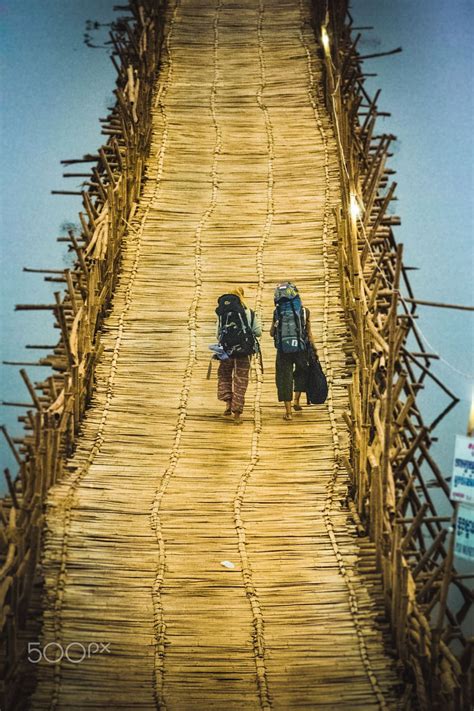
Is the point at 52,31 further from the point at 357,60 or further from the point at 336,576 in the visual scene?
the point at 336,576

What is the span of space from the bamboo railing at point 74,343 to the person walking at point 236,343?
54cm

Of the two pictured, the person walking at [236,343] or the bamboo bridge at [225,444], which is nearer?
the bamboo bridge at [225,444]

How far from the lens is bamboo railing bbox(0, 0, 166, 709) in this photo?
3.80 meters

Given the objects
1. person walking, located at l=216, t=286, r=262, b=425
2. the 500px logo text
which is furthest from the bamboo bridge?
person walking, located at l=216, t=286, r=262, b=425

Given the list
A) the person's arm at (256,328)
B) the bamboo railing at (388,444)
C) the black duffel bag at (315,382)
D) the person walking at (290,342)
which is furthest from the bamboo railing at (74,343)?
the bamboo railing at (388,444)

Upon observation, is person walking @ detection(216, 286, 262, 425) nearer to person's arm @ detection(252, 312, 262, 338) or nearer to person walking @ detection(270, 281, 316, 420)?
person's arm @ detection(252, 312, 262, 338)

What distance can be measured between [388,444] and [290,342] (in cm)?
135

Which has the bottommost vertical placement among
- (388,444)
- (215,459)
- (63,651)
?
(63,651)

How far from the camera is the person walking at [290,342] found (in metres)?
5.44

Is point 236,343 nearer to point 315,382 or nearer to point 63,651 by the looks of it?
point 315,382

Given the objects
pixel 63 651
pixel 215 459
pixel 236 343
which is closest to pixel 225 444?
pixel 215 459

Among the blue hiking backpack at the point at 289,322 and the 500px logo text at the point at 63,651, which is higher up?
the blue hiking backpack at the point at 289,322

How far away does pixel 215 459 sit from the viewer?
5.16 meters

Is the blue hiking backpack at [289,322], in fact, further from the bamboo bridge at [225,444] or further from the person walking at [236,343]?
the bamboo bridge at [225,444]
